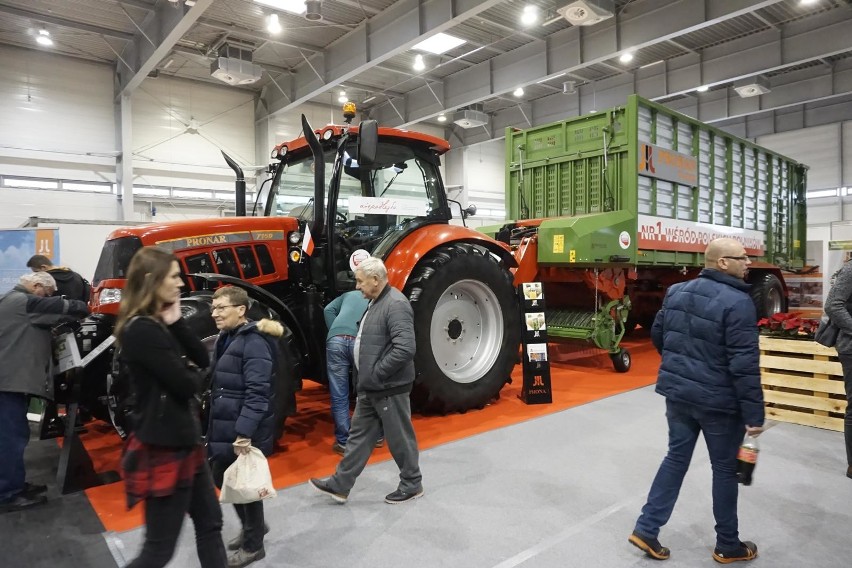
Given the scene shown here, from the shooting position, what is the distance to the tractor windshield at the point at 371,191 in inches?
180

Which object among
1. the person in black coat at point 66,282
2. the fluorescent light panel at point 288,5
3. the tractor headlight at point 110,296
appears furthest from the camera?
the fluorescent light panel at point 288,5

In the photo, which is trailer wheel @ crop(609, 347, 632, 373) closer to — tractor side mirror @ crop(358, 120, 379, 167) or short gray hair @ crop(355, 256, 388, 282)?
tractor side mirror @ crop(358, 120, 379, 167)

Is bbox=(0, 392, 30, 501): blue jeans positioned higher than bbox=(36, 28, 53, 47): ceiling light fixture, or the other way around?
bbox=(36, 28, 53, 47): ceiling light fixture

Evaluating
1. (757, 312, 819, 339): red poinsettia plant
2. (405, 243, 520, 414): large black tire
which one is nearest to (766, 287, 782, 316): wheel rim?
(757, 312, 819, 339): red poinsettia plant

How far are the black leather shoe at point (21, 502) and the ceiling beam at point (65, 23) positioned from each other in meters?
9.37

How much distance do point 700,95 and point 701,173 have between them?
8.37m

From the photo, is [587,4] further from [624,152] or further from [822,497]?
[822,497]

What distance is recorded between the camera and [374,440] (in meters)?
3.29

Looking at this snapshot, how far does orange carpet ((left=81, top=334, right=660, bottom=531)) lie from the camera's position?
3.50 m

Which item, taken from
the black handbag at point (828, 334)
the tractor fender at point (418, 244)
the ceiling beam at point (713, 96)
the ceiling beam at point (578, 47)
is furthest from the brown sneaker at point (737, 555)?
the ceiling beam at point (713, 96)

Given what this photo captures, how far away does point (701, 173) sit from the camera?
7.46 metres

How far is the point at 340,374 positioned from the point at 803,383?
12.4 feet

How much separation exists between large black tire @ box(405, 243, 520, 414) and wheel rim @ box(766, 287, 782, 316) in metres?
5.22

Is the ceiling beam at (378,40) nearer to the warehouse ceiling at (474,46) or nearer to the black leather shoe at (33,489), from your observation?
the warehouse ceiling at (474,46)
